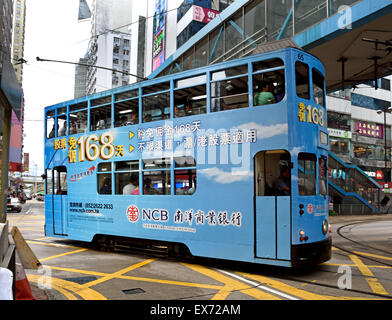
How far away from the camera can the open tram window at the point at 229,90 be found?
725cm

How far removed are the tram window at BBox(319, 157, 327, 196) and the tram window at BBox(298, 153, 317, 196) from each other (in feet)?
0.80

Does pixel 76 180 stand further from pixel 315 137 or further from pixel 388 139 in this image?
pixel 388 139

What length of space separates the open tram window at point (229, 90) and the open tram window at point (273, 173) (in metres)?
1.14

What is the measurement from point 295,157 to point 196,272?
298 cm

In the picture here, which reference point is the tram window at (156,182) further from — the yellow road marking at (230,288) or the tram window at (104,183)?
the yellow road marking at (230,288)

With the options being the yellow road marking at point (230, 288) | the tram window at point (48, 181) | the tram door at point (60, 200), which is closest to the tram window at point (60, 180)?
the tram door at point (60, 200)

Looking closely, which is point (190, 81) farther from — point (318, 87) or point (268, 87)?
point (318, 87)

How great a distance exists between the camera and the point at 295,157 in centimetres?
661

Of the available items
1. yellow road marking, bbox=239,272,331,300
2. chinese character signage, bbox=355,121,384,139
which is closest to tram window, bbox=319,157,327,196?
yellow road marking, bbox=239,272,331,300

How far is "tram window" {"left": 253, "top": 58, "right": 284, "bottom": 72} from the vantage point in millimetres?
A: 6903

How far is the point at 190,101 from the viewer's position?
806cm

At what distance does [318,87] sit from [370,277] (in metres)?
3.88

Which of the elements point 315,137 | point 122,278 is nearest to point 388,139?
point 315,137

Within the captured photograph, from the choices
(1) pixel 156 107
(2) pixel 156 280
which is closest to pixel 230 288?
(2) pixel 156 280
